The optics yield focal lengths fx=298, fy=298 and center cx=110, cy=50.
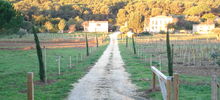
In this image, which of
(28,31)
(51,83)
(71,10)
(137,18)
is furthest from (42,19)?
(51,83)

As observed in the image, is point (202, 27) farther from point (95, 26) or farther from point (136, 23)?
point (95, 26)

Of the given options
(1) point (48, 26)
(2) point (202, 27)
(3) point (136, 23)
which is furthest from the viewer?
(2) point (202, 27)

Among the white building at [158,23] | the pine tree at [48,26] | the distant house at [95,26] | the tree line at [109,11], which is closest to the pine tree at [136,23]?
the tree line at [109,11]

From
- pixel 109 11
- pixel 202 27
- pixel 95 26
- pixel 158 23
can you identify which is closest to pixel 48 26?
pixel 95 26

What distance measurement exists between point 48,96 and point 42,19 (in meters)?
92.0

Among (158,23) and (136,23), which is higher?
(158,23)

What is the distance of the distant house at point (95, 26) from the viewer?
109 m

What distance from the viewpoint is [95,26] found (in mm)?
111750

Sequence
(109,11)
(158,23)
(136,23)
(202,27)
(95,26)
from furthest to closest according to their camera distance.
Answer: (109,11) → (95,26) → (158,23) → (202,27) → (136,23)

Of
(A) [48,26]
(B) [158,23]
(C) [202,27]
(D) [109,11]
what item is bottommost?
(C) [202,27]

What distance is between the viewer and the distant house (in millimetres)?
109438

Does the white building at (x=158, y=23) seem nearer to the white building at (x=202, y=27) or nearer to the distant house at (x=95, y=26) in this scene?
the white building at (x=202, y=27)

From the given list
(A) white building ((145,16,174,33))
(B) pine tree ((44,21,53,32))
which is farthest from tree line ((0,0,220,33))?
(A) white building ((145,16,174,33))

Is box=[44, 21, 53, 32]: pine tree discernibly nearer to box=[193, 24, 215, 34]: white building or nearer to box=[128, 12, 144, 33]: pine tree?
box=[128, 12, 144, 33]: pine tree
